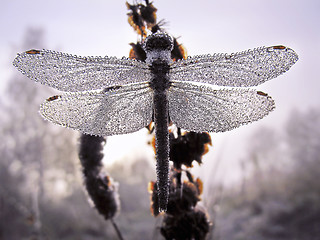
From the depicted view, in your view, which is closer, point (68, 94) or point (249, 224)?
point (68, 94)

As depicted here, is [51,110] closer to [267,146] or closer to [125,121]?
[125,121]

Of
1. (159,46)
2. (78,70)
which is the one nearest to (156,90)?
(159,46)

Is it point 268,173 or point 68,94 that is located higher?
point 268,173

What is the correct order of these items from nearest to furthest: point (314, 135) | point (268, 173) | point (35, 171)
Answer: point (35, 171) → point (314, 135) → point (268, 173)

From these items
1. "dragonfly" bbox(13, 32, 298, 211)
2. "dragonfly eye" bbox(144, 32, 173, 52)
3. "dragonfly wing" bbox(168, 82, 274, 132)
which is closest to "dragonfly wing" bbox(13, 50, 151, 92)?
"dragonfly" bbox(13, 32, 298, 211)

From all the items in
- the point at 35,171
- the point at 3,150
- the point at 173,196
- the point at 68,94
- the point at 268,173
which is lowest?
the point at 173,196

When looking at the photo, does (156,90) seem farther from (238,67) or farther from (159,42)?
(238,67)

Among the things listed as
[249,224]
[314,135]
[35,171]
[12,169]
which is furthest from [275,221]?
[314,135]
